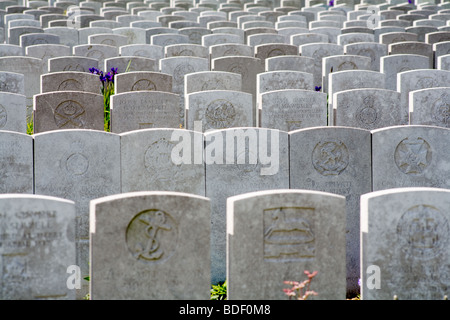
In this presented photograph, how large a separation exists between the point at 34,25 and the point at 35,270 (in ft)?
28.8

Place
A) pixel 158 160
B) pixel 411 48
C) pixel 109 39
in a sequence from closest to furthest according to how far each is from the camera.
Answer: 1. pixel 158 160
2. pixel 411 48
3. pixel 109 39

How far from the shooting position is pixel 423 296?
4.59 m

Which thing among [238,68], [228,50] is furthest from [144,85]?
[228,50]

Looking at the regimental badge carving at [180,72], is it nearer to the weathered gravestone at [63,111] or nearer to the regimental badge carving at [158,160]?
the weathered gravestone at [63,111]

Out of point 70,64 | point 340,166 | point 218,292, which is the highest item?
point 70,64

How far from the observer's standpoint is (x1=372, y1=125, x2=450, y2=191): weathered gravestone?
232 inches

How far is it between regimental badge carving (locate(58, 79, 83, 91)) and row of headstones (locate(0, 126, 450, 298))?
2.59 m

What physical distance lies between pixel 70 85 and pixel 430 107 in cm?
379

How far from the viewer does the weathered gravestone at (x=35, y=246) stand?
4.18 meters

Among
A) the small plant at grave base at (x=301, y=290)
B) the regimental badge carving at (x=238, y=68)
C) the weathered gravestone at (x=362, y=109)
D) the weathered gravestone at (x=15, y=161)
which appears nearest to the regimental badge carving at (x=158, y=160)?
the weathered gravestone at (x=15, y=161)

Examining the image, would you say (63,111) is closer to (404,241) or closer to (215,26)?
(404,241)

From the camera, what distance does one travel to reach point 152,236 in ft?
14.0
